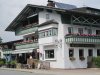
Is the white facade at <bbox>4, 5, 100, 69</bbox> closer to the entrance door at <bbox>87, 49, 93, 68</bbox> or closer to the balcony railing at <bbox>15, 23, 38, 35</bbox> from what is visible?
the entrance door at <bbox>87, 49, 93, 68</bbox>

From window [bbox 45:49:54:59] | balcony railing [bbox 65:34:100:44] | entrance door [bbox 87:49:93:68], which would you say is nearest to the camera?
balcony railing [bbox 65:34:100:44]

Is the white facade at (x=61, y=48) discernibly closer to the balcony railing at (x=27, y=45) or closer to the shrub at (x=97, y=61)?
the shrub at (x=97, y=61)

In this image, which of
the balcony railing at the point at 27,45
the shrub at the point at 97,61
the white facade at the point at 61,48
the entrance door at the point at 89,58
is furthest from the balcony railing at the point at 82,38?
the balcony railing at the point at 27,45

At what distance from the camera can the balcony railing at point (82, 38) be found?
38.3 m

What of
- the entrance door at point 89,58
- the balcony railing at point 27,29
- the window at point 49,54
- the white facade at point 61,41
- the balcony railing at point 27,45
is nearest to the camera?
the white facade at point 61,41

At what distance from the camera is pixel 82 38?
127ft

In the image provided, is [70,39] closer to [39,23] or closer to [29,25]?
[39,23]

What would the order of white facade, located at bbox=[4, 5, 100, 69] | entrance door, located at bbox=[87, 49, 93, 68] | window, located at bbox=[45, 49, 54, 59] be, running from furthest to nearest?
window, located at bbox=[45, 49, 54, 59] < entrance door, located at bbox=[87, 49, 93, 68] < white facade, located at bbox=[4, 5, 100, 69]

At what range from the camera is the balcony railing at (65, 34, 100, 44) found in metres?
38.3

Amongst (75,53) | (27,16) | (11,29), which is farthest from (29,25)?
(75,53)

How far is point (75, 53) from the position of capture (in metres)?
40.3

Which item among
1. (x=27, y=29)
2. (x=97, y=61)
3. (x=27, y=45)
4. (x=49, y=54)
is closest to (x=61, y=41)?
(x=49, y=54)

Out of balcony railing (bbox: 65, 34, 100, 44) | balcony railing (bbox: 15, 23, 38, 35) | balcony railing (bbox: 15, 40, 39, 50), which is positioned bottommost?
balcony railing (bbox: 15, 40, 39, 50)

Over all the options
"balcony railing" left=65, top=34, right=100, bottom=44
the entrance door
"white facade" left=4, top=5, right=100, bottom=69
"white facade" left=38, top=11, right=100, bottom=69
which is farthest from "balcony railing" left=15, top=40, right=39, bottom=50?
the entrance door
